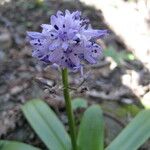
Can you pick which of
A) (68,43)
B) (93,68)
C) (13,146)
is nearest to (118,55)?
(93,68)

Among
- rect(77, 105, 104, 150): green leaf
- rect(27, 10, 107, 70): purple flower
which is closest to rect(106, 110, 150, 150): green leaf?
rect(77, 105, 104, 150): green leaf

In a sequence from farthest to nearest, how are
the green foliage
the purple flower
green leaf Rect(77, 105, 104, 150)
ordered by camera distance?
the green foliage
green leaf Rect(77, 105, 104, 150)
the purple flower

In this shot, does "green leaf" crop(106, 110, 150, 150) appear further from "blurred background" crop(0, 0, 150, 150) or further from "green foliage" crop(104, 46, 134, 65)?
"green foliage" crop(104, 46, 134, 65)

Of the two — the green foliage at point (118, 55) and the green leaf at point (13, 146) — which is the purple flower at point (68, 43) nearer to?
the green leaf at point (13, 146)

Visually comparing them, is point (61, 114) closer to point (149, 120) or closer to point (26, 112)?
point (26, 112)

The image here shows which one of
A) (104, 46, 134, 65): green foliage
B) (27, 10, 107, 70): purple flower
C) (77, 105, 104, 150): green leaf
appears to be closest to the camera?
(27, 10, 107, 70): purple flower

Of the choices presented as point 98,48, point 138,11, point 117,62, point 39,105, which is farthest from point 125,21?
point 98,48

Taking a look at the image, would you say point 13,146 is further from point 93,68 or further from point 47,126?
point 93,68
